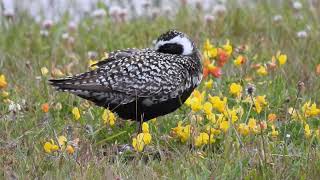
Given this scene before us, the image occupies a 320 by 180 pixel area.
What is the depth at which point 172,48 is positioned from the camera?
6496mm

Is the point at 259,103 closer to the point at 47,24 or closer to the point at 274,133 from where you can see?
the point at 274,133

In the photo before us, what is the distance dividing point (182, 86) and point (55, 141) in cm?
94

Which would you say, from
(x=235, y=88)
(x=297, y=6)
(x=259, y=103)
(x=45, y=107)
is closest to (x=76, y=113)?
(x=45, y=107)

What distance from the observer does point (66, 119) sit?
22.1 ft

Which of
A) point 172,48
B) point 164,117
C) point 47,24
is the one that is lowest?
point 164,117

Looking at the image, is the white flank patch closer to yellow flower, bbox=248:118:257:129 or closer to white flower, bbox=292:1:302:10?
yellow flower, bbox=248:118:257:129

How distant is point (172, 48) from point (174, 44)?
0.03 meters

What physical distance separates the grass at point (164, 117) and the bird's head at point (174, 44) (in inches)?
17.4

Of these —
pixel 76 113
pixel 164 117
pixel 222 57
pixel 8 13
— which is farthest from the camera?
pixel 8 13

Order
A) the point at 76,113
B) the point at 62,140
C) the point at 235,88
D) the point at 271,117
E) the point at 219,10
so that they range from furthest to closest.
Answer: the point at 219,10 → the point at 235,88 → the point at 271,117 → the point at 76,113 → the point at 62,140

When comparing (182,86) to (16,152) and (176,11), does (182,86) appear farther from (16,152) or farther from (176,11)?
(176,11)

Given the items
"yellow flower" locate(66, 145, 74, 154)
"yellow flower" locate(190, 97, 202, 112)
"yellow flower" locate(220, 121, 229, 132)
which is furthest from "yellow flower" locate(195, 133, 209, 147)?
"yellow flower" locate(66, 145, 74, 154)

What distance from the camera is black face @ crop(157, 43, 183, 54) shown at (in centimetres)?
649

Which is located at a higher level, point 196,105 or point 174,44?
point 174,44
